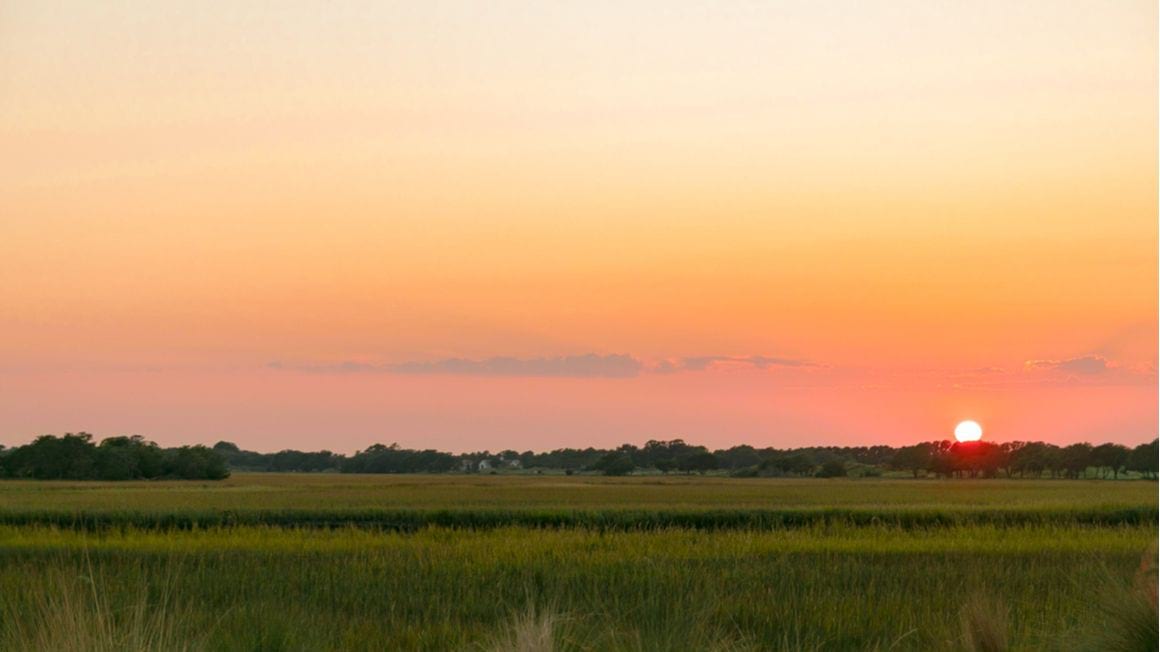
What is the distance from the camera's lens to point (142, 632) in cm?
787

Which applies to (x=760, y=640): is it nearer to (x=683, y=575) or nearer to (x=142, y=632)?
(x=683, y=575)

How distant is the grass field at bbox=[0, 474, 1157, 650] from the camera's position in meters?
8.73

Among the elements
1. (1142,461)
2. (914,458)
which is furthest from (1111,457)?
(914,458)

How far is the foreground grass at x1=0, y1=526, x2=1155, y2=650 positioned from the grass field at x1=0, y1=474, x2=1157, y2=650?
6cm

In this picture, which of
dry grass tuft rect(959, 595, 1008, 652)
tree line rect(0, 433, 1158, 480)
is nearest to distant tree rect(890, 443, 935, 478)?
tree line rect(0, 433, 1158, 480)

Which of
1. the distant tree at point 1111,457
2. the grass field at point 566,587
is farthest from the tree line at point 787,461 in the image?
the grass field at point 566,587

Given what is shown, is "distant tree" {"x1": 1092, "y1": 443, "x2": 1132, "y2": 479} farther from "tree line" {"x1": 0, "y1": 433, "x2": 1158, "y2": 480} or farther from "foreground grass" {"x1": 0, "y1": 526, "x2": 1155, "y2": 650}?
"foreground grass" {"x1": 0, "y1": 526, "x2": 1155, "y2": 650}

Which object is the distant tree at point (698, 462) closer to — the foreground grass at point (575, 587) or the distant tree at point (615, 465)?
the distant tree at point (615, 465)

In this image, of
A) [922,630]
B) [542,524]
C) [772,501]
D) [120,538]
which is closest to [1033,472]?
[772,501]

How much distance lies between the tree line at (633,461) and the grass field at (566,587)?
5236 centimetres

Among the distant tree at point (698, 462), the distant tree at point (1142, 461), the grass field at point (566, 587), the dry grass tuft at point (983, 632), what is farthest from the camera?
the distant tree at point (698, 462)

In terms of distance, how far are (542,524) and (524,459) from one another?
127891mm

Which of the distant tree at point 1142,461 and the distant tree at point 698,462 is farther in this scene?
the distant tree at point 698,462

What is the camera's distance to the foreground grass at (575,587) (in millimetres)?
9539
